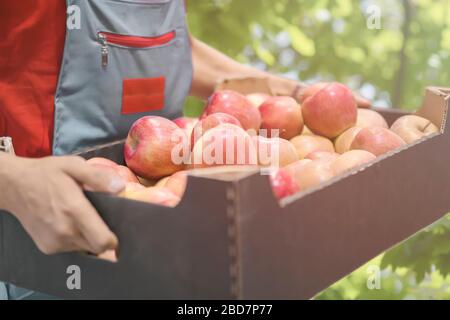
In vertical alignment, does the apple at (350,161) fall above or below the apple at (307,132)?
above

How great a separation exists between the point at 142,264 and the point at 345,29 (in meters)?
1.95

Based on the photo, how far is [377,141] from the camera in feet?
4.47

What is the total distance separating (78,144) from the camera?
1.42 meters

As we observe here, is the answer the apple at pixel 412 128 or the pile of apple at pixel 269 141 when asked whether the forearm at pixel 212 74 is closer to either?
the pile of apple at pixel 269 141

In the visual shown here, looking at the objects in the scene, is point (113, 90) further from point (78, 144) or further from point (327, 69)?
point (327, 69)

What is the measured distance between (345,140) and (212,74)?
449 millimetres

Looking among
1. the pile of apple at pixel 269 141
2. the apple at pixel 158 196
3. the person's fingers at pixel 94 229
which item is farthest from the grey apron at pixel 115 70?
the person's fingers at pixel 94 229

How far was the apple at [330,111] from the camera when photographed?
1.50m

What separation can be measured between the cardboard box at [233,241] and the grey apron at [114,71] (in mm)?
273

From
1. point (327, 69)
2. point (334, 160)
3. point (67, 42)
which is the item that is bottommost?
point (327, 69)

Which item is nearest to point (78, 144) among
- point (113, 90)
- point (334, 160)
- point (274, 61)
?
point (113, 90)

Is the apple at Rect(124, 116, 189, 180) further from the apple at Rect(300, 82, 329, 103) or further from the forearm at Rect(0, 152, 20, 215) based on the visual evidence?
the apple at Rect(300, 82, 329, 103)

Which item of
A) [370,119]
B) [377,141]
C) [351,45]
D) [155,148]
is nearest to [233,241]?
[155,148]

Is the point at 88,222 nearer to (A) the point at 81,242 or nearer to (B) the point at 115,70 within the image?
(A) the point at 81,242
